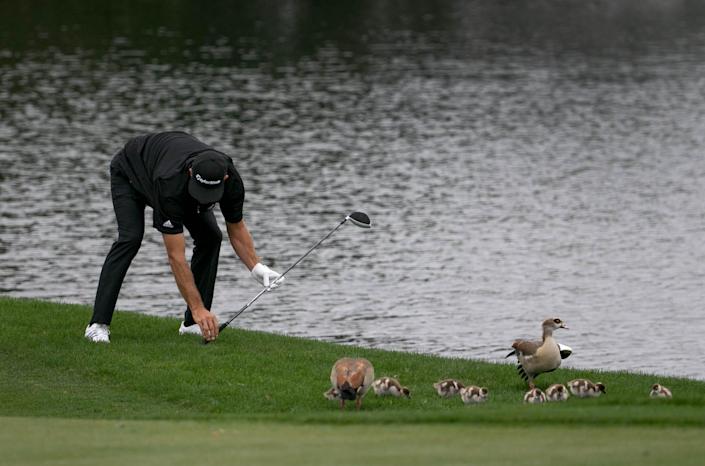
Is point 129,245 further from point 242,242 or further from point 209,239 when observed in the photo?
point 242,242

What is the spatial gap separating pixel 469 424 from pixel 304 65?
186 ft

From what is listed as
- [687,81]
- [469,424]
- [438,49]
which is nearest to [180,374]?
[469,424]

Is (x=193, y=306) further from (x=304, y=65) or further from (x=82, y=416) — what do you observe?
(x=304, y=65)

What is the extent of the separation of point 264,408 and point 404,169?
1124 inches

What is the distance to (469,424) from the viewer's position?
11.1 meters

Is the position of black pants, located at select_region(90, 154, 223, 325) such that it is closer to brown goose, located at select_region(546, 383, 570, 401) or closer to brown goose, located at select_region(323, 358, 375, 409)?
brown goose, located at select_region(323, 358, 375, 409)

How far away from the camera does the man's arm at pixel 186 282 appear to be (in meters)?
15.5

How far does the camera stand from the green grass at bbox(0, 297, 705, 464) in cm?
985

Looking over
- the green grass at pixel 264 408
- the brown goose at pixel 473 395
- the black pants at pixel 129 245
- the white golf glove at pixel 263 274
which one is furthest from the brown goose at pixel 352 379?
the black pants at pixel 129 245

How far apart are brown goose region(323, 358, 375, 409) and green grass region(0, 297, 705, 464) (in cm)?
23

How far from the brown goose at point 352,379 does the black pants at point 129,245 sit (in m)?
3.58

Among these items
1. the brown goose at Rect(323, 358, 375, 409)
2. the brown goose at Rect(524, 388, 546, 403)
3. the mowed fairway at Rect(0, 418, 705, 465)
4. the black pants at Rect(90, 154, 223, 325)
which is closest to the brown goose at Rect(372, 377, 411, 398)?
the brown goose at Rect(323, 358, 375, 409)

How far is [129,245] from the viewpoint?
55.0 feet

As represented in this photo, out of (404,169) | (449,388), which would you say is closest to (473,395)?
(449,388)
